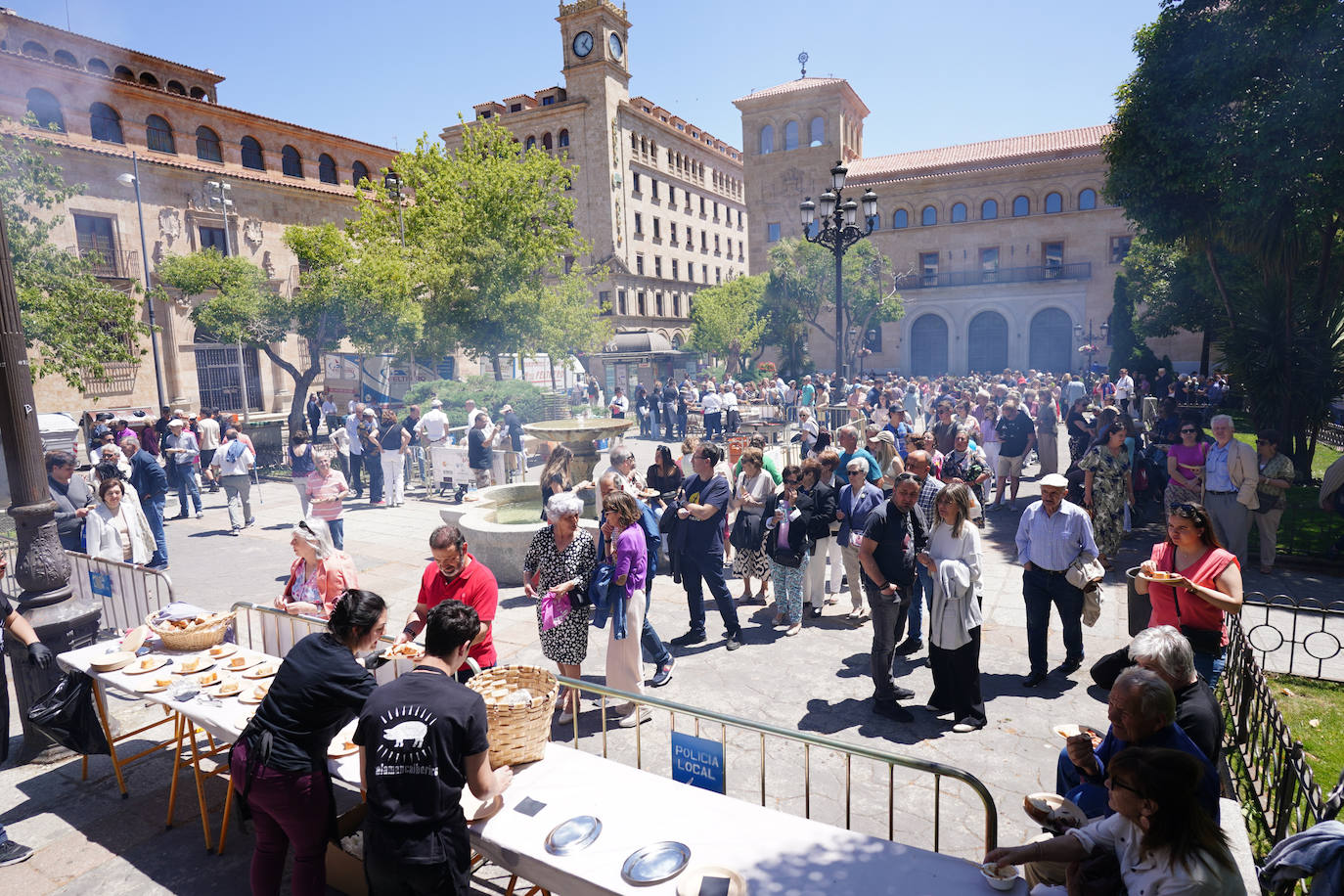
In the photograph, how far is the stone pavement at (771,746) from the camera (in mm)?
4426

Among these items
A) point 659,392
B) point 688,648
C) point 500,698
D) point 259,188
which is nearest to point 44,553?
point 500,698

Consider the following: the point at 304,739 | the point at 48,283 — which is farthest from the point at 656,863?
the point at 48,283

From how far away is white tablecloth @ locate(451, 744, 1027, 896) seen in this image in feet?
9.28

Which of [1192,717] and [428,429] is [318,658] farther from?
[428,429]

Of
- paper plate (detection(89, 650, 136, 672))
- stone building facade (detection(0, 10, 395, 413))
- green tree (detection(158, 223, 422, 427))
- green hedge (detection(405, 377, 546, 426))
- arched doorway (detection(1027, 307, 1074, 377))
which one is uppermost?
stone building facade (detection(0, 10, 395, 413))

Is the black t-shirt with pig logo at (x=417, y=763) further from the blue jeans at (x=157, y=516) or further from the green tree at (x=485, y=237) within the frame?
the green tree at (x=485, y=237)

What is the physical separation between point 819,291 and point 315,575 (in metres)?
41.5

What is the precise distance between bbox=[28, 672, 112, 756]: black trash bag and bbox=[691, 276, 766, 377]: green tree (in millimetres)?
42656

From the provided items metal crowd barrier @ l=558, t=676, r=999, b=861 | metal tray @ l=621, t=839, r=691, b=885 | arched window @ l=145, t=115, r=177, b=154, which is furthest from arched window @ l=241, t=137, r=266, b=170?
metal tray @ l=621, t=839, r=691, b=885

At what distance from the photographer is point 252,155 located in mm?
39062

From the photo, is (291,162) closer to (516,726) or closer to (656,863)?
(516,726)

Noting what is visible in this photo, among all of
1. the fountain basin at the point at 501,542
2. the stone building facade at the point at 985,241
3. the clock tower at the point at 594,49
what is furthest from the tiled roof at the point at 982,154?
the fountain basin at the point at 501,542

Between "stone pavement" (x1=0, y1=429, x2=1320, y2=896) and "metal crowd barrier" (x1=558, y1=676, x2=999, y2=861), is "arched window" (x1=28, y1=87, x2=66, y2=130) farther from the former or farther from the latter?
"metal crowd barrier" (x1=558, y1=676, x2=999, y2=861)

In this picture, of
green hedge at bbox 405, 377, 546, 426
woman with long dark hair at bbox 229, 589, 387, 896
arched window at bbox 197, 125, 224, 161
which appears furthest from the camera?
arched window at bbox 197, 125, 224, 161
